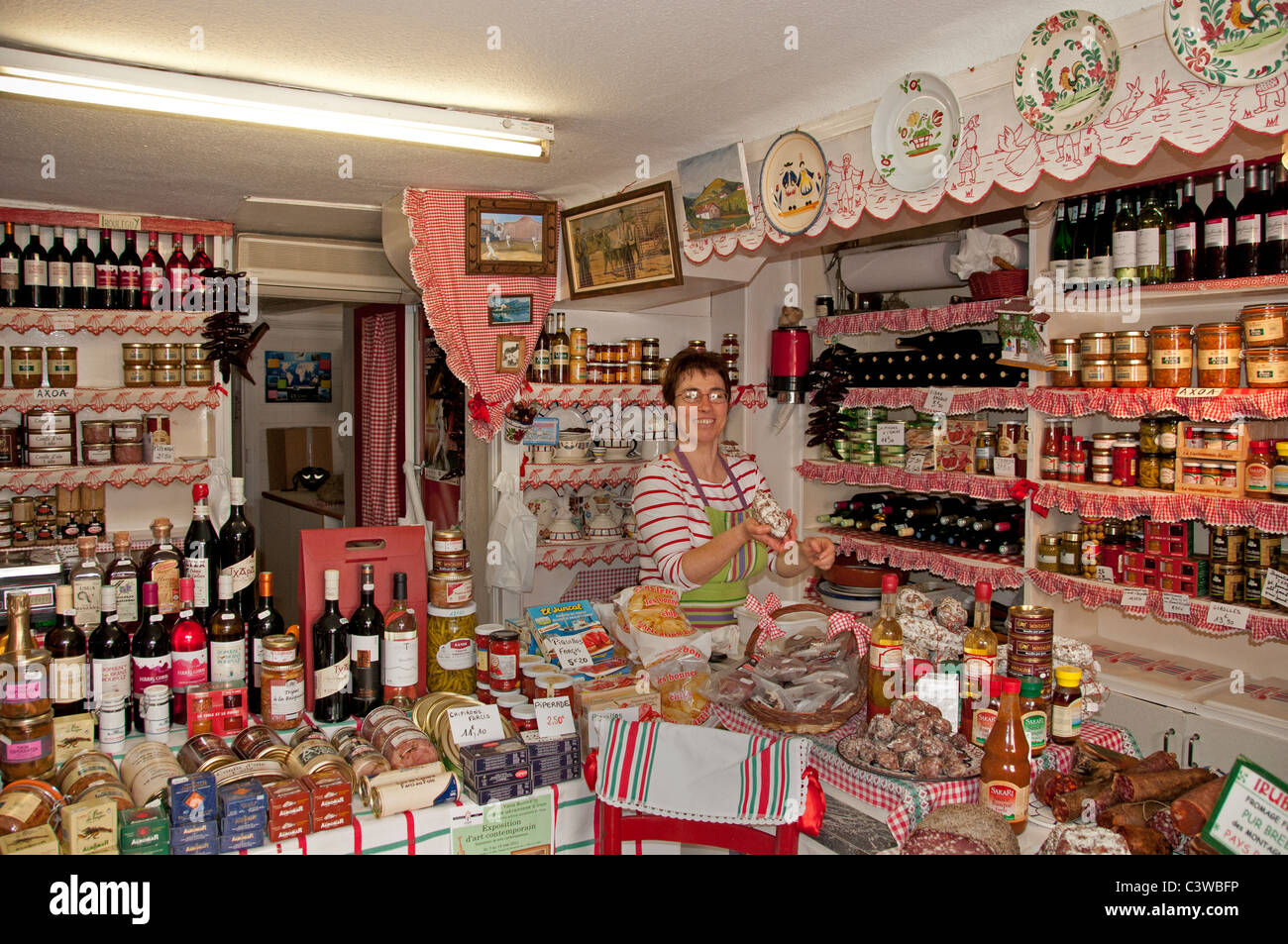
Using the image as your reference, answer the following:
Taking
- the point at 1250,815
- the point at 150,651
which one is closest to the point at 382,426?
the point at 150,651

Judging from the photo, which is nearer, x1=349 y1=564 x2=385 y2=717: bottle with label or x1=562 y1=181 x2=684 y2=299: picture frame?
x1=349 y1=564 x2=385 y2=717: bottle with label

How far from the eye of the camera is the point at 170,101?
3262mm

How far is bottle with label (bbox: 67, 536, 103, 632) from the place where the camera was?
2.53 metres

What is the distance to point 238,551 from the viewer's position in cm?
274

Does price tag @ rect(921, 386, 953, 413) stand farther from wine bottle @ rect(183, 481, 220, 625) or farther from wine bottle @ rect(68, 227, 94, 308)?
wine bottle @ rect(68, 227, 94, 308)

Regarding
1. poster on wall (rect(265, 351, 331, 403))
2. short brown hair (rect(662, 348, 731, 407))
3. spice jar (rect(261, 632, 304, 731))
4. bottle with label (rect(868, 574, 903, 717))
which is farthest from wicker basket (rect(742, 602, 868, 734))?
poster on wall (rect(265, 351, 331, 403))

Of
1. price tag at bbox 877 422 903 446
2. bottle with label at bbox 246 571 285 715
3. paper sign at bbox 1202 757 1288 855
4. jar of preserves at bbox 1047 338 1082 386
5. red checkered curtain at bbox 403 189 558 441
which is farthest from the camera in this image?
price tag at bbox 877 422 903 446

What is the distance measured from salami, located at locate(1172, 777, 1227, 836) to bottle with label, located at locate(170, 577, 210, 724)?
91.6 inches

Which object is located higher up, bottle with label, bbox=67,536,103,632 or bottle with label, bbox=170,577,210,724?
bottle with label, bbox=67,536,103,632

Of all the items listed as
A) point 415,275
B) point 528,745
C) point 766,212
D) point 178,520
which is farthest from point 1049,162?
point 178,520

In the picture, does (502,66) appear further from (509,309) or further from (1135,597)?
(1135,597)

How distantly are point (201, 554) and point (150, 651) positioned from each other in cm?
32

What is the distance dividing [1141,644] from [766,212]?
263 cm
